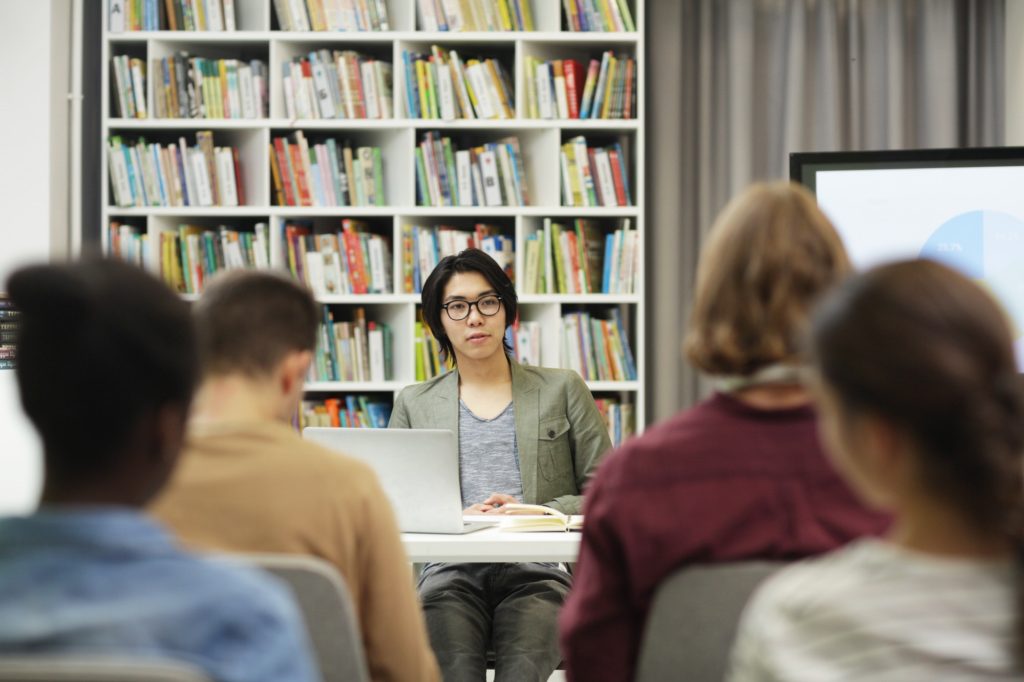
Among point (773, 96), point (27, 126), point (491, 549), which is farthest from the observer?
point (773, 96)

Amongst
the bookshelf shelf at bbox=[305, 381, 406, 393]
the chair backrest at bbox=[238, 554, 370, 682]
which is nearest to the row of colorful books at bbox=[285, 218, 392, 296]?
the bookshelf shelf at bbox=[305, 381, 406, 393]

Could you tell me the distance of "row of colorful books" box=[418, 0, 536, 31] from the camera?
4113mm

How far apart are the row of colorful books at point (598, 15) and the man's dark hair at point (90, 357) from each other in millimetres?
3400

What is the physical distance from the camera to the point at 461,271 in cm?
306

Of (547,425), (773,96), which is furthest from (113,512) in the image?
(773,96)

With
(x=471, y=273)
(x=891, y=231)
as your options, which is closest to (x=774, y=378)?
(x=471, y=273)

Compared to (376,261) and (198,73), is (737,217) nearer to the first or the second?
(376,261)

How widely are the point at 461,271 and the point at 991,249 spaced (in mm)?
1610

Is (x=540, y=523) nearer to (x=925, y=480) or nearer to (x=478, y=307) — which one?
(x=478, y=307)

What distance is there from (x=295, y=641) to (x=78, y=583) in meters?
0.18

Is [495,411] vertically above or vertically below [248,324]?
below

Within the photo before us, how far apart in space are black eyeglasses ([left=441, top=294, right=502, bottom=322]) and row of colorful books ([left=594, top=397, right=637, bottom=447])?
4.11 ft

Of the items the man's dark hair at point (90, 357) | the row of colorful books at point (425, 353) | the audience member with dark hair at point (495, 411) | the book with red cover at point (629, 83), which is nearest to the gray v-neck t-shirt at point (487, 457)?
the audience member with dark hair at point (495, 411)

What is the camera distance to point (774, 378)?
4.44 feet
